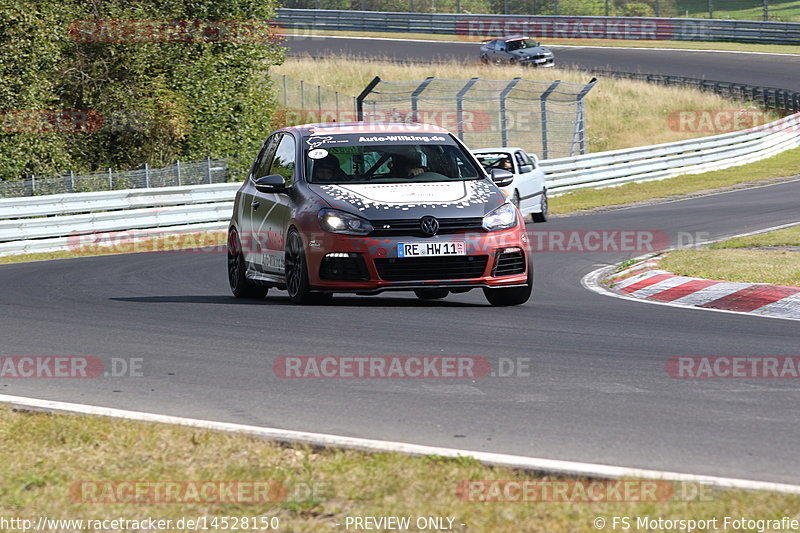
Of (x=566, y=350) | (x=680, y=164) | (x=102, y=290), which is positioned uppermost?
(x=566, y=350)

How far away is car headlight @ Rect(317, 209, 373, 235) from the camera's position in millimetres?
10023

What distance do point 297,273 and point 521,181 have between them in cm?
1312

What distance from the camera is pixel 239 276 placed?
1236 cm

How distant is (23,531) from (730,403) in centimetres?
354

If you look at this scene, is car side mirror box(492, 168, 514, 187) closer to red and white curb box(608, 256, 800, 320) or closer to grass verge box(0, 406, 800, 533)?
red and white curb box(608, 256, 800, 320)

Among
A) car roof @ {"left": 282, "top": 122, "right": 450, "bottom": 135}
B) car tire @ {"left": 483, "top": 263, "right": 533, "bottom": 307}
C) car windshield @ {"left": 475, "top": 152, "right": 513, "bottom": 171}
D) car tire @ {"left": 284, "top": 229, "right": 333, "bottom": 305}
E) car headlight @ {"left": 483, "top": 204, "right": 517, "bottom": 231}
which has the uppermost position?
car roof @ {"left": 282, "top": 122, "right": 450, "bottom": 135}

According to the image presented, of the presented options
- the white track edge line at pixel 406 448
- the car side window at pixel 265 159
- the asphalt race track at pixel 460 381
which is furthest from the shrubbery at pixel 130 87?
the white track edge line at pixel 406 448

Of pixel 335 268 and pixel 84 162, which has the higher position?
pixel 335 268

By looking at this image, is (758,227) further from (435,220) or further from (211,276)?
(435,220)

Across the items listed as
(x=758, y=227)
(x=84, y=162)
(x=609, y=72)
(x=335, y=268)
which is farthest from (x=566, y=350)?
(x=609, y=72)

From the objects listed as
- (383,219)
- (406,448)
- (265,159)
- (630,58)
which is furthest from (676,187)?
(406,448)

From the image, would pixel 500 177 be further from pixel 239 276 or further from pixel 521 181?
pixel 521 181

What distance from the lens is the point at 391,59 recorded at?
2137 inches
